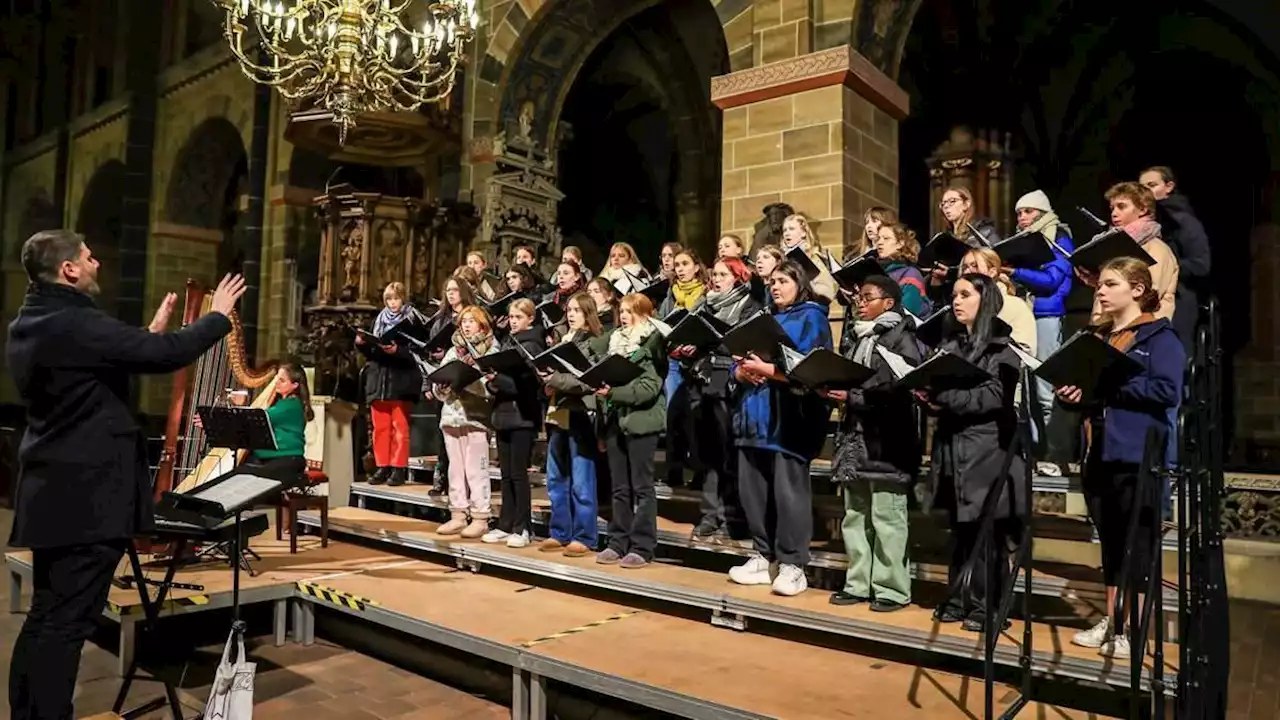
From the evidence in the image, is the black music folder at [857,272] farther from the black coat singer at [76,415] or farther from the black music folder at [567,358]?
the black coat singer at [76,415]

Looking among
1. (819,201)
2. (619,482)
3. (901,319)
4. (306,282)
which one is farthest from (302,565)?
(306,282)

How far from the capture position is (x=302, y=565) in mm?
5078

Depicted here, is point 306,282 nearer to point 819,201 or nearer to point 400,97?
point 400,97

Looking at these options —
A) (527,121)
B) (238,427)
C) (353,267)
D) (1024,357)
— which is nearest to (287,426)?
(238,427)

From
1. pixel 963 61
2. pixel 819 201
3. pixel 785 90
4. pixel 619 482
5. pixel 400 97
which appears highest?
pixel 963 61

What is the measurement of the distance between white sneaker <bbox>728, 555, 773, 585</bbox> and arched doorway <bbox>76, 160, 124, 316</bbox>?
16.1 m

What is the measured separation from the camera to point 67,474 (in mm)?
2684

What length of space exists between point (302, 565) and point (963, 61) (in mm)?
8330

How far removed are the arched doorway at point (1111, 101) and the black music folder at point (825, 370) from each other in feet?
22.3

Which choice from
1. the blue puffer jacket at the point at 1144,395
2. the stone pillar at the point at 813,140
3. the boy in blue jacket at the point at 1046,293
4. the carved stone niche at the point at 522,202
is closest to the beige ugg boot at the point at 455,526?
the stone pillar at the point at 813,140

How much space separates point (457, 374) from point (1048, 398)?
10.0ft

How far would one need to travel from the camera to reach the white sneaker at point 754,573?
3934 mm

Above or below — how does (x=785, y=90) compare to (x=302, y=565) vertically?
above

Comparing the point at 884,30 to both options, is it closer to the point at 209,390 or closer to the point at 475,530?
the point at 475,530
